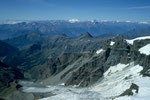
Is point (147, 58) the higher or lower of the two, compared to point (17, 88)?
higher

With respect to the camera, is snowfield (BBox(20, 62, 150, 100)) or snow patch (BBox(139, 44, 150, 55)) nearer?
snowfield (BBox(20, 62, 150, 100))

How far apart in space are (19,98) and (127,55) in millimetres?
72045

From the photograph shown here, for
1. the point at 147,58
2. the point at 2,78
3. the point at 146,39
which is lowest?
the point at 2,78

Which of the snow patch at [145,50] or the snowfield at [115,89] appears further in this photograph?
the snow patch at [145,50]

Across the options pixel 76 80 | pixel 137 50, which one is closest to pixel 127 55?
pixel 137 50

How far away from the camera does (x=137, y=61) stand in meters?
134

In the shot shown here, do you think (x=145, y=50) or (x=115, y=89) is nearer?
(x=115, y=89)

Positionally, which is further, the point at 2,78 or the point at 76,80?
the point at 2,78

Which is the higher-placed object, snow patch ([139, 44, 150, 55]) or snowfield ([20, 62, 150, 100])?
snow patch ([139, 44, 150, 55])

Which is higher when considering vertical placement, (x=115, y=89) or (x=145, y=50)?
(x=145, y=50)

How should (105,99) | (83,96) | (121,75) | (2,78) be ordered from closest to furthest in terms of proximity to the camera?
(105,99), (83,96), (121,75), (2,78)

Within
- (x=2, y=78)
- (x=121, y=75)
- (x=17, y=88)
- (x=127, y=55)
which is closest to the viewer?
(x=121, y=75)

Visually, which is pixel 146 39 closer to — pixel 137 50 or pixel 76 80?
pixel 137 50

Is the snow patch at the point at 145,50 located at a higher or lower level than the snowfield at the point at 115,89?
higher
